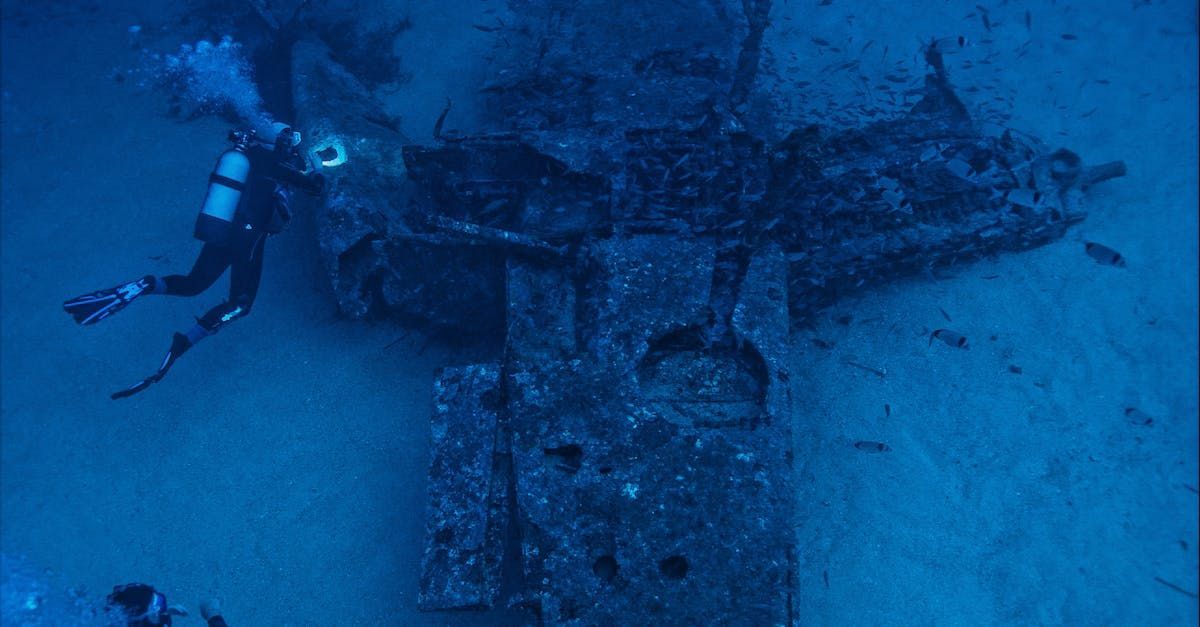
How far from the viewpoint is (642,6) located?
6891 mm

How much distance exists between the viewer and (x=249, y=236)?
5.45 meters

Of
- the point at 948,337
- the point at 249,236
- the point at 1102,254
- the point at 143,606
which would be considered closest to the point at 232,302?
the point at 249,236

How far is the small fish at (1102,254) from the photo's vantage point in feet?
17.4

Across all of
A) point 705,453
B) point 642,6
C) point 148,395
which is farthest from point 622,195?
point 148,395

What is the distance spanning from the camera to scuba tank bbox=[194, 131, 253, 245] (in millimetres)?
5301

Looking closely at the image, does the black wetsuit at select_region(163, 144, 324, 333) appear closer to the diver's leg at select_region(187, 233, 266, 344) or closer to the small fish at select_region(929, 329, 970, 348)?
the diver's leg at select_region(187, 233, 266, 344)

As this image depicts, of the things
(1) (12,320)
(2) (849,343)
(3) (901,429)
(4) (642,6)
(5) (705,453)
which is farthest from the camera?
(4) (642,6)

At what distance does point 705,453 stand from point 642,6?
5.76m

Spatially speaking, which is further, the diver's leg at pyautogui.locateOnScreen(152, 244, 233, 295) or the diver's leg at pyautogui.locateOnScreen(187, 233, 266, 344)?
the diver's leg at pyautogui.locateOnScreen(152, 244, 233, 295)

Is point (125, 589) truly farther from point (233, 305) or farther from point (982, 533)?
point (982, 533)

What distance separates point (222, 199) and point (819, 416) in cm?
586

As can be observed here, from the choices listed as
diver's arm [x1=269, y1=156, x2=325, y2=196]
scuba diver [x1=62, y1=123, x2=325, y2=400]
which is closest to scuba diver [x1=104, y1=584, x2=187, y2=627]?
scuba diver [x1=62, y1=123, x2=325, y2=400]

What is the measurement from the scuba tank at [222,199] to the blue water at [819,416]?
0.95 m

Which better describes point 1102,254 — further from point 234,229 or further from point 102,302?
point 102,302
